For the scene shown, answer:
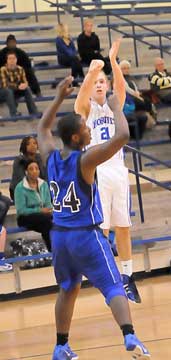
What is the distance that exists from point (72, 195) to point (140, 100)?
22.1 feet

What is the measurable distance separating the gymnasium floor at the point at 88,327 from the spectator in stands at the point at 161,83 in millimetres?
4158

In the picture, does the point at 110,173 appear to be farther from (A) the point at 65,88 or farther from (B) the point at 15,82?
(B) the point at 15,82

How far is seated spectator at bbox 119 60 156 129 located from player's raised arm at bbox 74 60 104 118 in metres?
5.02

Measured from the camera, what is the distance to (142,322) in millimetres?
6117

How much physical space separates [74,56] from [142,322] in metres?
6.05

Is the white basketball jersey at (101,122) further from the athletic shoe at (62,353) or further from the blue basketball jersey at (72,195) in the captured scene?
the athletic shoe at (62,353)

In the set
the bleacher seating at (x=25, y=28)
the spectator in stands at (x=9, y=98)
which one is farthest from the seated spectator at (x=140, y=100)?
the bleacher seating at (x=25, y=28)

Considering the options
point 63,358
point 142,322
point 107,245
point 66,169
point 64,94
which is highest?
point 64,94

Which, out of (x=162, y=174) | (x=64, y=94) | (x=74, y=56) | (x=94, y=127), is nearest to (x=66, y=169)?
(x=64, y=94)

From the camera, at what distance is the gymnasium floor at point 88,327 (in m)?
5.30

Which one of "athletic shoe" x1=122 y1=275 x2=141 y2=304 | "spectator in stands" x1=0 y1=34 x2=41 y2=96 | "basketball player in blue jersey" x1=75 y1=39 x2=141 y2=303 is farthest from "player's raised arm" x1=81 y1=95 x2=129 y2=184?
"spectator in stands" x1=0 y1=34 x2=41 y2=96

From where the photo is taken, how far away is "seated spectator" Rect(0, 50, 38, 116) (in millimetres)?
10492

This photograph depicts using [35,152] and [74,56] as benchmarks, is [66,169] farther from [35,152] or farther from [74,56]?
[74,56]

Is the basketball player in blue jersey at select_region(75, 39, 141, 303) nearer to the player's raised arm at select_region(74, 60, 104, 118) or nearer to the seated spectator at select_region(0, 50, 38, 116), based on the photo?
the player's raised arm at select_region(74, 60, 104, 118)
